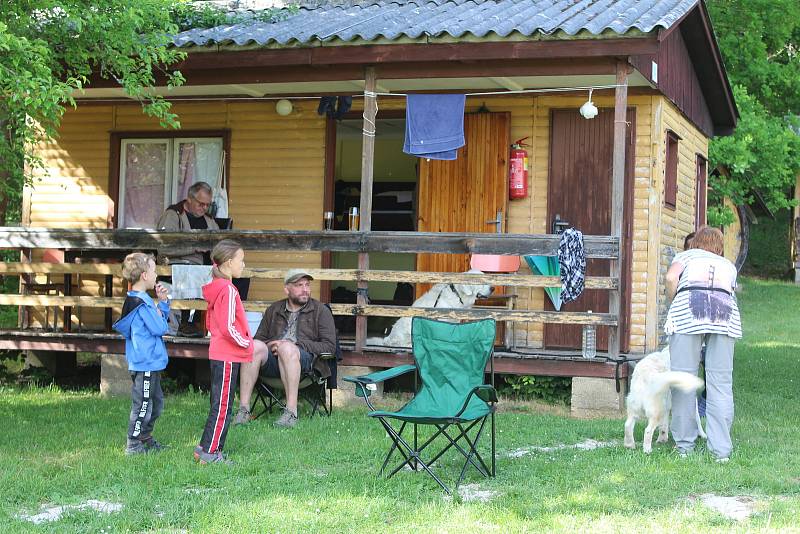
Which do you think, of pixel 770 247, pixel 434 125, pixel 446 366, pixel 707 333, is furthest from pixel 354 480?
pixel 770 247

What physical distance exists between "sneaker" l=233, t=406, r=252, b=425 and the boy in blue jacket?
3.76ft

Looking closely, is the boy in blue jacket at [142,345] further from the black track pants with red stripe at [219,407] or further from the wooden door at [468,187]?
the wooden door at [468,187]

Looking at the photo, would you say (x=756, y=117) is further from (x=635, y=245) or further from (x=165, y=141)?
(x=165, y=141)

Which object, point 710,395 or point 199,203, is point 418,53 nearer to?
point 199,203

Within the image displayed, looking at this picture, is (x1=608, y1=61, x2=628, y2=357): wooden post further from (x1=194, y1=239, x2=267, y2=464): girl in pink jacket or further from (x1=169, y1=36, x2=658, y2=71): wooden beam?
(x1=194, y1=239, x2=267, y2=464): girl in pink jacket

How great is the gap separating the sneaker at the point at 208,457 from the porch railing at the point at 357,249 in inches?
108

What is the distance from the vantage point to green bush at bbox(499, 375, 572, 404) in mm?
9062

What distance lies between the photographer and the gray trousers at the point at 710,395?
6656mm

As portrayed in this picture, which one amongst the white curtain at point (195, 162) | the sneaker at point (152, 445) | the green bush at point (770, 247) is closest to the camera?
the sneaker at point (152, 445)

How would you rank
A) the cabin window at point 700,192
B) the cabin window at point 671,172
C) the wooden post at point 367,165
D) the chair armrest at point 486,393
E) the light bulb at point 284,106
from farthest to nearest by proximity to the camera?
the cabin window at point 700,192
the light bulb at point 284,106
the cabin window at point 671,172
the wooden post at point 367,165
the chair armrest at point 486,393

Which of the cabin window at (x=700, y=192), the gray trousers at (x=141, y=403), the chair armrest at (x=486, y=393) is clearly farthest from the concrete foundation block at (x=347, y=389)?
the cabin window at (x=700, y=192)

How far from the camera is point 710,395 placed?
22.0 feet

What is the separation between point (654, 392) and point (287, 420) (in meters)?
2.79

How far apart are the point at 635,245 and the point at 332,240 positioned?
2.96 metres
